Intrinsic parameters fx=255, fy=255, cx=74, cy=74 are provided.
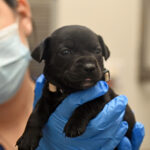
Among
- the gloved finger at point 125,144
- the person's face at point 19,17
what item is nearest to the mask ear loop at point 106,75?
the gloved finger at point 125,144

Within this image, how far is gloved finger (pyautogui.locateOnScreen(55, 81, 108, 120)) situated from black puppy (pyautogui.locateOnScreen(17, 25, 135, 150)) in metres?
0.02

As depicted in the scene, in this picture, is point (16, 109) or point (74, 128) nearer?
point (74, 128)

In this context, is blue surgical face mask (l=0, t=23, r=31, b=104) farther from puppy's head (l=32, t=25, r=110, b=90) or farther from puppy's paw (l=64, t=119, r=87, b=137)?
puppy's paw (l=64, t=119, r=87, b=137)

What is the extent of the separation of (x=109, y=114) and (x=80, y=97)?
0.47 feet

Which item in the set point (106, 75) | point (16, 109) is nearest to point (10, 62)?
point (16, 109)

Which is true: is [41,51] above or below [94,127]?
above

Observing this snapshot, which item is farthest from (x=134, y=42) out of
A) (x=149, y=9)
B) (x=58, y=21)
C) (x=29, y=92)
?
(x=29, y=92)

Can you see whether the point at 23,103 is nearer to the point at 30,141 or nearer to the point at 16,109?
the point at 16,109

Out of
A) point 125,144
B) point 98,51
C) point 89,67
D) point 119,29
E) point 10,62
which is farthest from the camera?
point 119,29

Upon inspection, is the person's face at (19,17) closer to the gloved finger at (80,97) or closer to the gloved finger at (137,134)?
the gloved finger at (80,97)

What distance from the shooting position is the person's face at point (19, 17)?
4.64 ft

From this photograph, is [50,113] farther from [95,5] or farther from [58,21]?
[95,5]

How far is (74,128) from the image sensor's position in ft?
2.75

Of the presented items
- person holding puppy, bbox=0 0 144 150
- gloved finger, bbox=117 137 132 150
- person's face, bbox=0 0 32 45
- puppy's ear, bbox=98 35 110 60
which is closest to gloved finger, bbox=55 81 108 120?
person holding puppy, bbox=0 0 144 150
